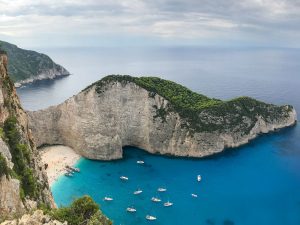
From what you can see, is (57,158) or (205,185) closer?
(205,185)

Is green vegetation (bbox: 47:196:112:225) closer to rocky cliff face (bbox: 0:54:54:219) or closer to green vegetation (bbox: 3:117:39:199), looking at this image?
rocky cliff face (bbox: 0:54:54:219)

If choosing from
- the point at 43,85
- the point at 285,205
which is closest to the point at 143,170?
the point at 285,205

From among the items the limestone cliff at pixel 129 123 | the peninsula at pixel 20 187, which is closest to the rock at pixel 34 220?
the peninsula at pixel 20 187

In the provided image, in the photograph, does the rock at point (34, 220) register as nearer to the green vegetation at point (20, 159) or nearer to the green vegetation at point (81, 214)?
the green vegetation at point (81, 214)

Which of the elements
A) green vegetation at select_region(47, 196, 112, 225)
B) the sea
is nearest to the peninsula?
green vegetation at select_region(47, 196, 112, 225)

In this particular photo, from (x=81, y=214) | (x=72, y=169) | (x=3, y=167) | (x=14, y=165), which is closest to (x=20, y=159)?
(x=14, y=165)

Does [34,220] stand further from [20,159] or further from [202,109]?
[202,109]

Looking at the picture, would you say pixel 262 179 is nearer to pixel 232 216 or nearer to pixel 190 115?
pixel 232 216
